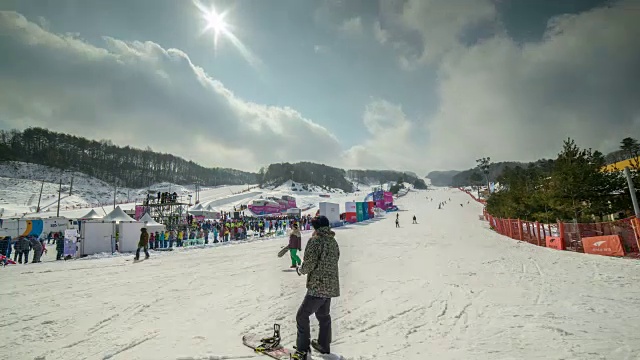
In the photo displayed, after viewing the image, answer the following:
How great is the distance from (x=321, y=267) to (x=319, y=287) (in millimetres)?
240

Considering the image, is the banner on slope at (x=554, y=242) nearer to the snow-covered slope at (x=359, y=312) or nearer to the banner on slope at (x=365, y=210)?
the snow-covered slope at (x=359, y=312)

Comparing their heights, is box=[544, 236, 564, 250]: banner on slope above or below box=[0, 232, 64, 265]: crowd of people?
below

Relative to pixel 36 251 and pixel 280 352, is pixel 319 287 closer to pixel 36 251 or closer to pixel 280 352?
pixel 280 352

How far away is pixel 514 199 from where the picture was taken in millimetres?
24203

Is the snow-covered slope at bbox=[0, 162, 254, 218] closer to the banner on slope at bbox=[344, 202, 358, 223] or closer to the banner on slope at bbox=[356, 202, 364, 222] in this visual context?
the banner on slope at bbox=[344, 202, 358, 223]

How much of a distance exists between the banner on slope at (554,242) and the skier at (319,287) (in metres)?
16.6

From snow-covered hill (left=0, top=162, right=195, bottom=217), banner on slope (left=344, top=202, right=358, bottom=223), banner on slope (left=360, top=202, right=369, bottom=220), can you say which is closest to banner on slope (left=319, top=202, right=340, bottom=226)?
banner on slope (left=344, top=202, right=358, bottom=223)

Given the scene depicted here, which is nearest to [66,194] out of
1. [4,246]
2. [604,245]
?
[4,246]

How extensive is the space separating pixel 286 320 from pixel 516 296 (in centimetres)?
521

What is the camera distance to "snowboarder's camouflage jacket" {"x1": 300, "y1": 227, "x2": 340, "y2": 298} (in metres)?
3.52

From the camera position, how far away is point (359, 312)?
550 centimetres

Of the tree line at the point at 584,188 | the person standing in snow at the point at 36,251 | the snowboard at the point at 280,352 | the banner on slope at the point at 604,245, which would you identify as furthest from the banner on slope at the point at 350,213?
the snowboard at the point at 280,352

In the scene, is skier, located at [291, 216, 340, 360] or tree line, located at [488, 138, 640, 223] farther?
tree line, located at [488, 138, 640, 223]

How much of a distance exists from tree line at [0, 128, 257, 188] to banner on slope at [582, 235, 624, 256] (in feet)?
381
